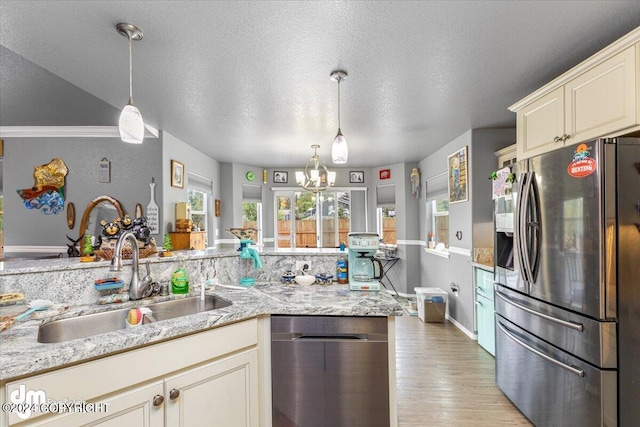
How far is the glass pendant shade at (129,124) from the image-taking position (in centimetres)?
149

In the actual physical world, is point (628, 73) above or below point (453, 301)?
above

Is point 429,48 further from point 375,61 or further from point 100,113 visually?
point 100,113

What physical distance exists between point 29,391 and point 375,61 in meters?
2.30

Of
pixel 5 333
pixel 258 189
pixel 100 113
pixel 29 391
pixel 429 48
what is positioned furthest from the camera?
pixel 258 189

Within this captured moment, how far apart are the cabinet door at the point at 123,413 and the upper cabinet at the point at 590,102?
8.73 ft

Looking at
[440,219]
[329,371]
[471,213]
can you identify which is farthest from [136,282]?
[440,219]

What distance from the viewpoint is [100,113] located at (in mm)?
3215

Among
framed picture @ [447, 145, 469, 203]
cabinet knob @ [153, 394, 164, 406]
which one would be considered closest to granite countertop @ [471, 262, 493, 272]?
framed picture @ [447, 145, 469, 203]

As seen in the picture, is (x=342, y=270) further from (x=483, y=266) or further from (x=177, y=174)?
(x=177, y=174)

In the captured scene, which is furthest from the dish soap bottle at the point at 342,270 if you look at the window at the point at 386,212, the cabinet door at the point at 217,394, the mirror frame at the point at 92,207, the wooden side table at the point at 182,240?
the window at the point at 386,212

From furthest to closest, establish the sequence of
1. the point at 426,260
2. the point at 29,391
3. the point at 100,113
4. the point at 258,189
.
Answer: the point at 258,189, the point at 426,260, the point at 100,113, the point at 29,391

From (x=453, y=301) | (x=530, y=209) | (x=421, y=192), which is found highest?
(x=421, y=192)

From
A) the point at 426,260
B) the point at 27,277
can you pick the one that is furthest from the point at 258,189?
the point at 27,277

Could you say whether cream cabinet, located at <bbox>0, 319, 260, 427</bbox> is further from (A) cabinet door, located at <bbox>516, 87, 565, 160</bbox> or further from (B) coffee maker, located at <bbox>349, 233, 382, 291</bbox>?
(A) cabinet door, located at <bbox>516, 87, 565, 160</bbox>
